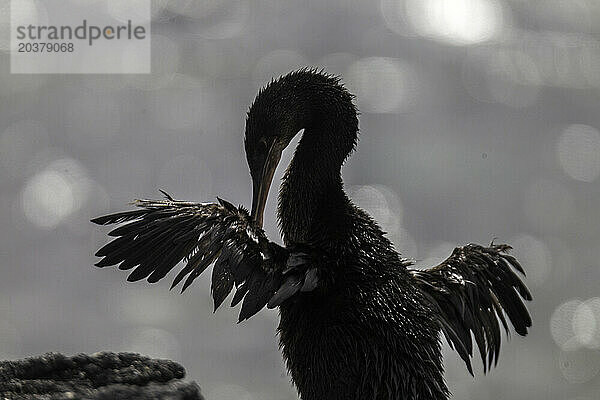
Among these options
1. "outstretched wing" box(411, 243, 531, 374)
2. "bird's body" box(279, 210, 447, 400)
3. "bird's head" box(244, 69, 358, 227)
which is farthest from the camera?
"outstretched wing" box(411, 243, 531, 374)

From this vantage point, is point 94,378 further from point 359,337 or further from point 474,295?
point 474,295

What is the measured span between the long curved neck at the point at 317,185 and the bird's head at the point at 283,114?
0.11 ft

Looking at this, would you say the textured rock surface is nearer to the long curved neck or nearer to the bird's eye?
the long curved neck

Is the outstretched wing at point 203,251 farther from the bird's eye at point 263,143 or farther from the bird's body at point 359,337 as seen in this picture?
the bird's eye at point 263,143

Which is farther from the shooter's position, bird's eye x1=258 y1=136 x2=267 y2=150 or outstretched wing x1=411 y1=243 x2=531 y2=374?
outstretched wing x1=411 y1=243 x2=531 y2=374

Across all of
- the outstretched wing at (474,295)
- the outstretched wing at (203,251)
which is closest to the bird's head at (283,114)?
the outstretched wing at (203,251)

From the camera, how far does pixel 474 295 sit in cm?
545

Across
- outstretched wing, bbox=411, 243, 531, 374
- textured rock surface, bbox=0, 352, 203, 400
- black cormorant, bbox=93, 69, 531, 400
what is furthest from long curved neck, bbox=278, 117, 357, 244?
textured rock surface, bbox=0, 352, 203, 400

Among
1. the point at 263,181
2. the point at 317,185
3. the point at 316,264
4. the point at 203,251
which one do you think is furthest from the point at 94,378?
the point at 317,185

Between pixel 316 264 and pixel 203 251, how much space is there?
0.60 m

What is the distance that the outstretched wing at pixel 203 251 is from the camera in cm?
430

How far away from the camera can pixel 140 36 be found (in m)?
15.9

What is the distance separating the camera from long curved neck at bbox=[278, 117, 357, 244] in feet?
16.2

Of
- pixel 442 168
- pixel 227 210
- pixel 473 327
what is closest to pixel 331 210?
pixel 227 210
